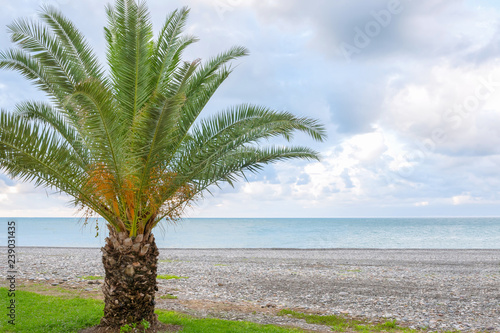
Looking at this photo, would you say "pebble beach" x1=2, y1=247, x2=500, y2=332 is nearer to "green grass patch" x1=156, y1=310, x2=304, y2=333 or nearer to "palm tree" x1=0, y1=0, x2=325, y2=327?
"green grass patch" x1=156, y1=310, x2=304, y2=333

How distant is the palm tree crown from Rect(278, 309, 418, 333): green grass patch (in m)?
5.28

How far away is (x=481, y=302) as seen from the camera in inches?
569

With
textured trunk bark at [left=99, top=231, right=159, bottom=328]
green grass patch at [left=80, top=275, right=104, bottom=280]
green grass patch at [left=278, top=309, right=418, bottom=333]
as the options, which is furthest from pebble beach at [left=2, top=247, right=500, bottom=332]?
textured trunk bark at [left=99, top=231, right=159, bottom=328]

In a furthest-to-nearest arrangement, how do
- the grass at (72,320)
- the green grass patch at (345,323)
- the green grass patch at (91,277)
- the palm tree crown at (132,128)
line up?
1. the green grass patch at (91,277)
2. the green grass patch at (345,323)
3. the grass at (72,320)
4. the palm tree crown at (132,128)

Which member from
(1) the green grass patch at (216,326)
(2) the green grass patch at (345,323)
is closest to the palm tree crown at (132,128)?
(1) the green grass patch at (216,326)

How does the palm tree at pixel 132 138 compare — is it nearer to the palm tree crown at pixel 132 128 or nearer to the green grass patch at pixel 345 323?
the palm tree crown at pixel 132 128

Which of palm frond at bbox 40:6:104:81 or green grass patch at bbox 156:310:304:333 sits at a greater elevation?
palm frond at bbox 40:6:104:81

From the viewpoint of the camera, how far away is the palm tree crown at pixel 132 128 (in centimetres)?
765

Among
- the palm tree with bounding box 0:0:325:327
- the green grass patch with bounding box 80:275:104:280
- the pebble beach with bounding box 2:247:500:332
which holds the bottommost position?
the pebble beach with bounding box 2:247:500:332

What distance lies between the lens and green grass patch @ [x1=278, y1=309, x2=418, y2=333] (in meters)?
10.8

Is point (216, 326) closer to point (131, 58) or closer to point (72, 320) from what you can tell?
point (72, 320)

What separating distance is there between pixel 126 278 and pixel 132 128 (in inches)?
132

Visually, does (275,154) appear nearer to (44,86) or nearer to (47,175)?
(47,175)

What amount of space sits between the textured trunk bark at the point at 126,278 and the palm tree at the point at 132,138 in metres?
0.02
